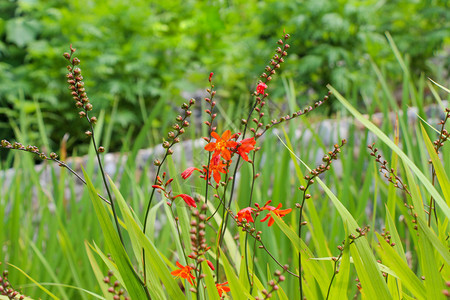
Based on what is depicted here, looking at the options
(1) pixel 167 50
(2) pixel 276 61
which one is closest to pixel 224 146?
(2) pixel 276 61

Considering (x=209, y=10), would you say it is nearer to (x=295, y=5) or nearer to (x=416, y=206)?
(x=295, y=5)

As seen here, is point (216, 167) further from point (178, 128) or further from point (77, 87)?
point (77, 87)

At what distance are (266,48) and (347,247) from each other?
15.7 ft

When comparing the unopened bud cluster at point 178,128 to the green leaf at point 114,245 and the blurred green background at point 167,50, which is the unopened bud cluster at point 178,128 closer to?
the green leaf at point 114,245

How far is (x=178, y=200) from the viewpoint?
61cm

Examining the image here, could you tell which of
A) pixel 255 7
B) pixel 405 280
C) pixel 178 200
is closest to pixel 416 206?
pixel 405 280

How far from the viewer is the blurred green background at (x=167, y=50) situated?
465 centimetres

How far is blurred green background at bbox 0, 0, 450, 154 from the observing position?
15.3ft

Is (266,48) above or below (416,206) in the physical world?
above

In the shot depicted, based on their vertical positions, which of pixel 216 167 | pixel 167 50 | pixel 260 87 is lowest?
pixel 216 167

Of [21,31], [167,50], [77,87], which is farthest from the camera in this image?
[167,50]

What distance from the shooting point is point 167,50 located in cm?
525

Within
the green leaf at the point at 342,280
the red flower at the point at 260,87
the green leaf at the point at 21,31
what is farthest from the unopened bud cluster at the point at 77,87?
the green leaf at the point at 21,31

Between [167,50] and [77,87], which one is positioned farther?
[167,50]
